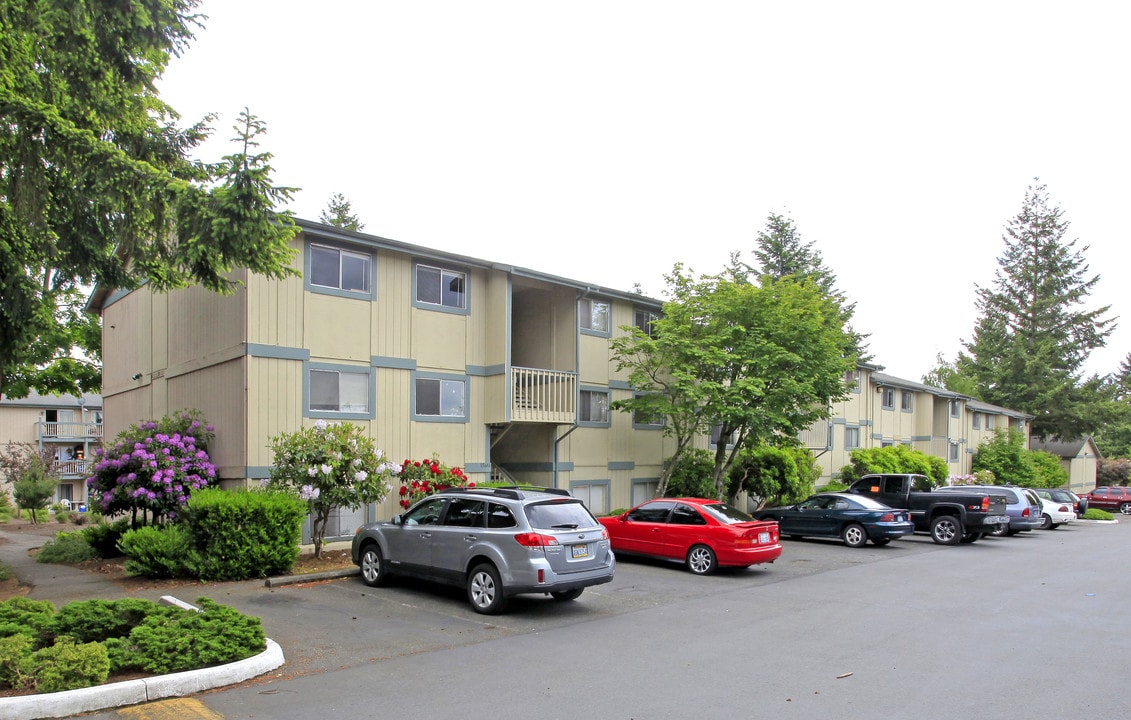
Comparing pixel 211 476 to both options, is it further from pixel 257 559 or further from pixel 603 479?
pixel 603 479

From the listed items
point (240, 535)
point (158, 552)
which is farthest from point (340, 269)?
point (158, 552)

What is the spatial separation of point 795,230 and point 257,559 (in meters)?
40.1

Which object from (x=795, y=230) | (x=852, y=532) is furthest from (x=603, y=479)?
(x=795, y=230)

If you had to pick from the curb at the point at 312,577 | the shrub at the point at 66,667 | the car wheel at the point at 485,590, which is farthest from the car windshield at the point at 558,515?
the shrub at the point at 66,667

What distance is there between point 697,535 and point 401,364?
7.83 metres

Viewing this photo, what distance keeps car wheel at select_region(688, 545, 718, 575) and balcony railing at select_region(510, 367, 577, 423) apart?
5.98 meters

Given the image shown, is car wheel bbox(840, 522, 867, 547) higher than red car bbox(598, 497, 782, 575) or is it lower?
lower

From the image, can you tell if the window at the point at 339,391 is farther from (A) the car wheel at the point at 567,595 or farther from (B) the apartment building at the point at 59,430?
(B) the apartment building at the point at 59,430

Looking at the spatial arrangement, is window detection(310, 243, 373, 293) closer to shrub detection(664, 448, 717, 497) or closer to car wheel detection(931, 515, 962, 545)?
shrub detection(664, 448, 717, 497)

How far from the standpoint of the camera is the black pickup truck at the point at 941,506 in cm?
2217

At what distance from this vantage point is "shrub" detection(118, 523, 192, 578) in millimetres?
12883

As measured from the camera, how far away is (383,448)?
17516 mm

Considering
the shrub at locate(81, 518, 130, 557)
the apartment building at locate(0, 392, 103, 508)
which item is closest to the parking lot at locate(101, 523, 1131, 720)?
the shrub at locate(81, 518, 130, 557)

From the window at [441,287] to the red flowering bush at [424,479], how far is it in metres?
4.10
